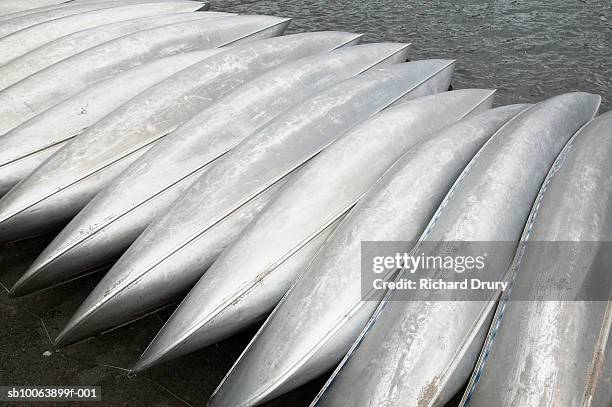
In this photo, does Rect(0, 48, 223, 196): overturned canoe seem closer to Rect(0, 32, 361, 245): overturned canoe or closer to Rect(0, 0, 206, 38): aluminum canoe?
Rect(0, 32, 361, 245): overturned canoe

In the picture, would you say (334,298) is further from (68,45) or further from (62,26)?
(62,26)

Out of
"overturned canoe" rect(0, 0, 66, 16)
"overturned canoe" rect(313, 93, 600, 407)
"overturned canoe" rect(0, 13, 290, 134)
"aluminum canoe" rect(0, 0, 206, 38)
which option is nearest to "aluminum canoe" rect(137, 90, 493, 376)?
"overturned canoe" rect(313, 93, 600, 407)

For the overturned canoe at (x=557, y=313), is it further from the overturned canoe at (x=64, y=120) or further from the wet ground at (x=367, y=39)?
the overturned canoe at (x=64, y=120)

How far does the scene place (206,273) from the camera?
1.88m

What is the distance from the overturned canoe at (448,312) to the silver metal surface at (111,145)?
1.23 m

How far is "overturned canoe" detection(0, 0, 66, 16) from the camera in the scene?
12.9 feet

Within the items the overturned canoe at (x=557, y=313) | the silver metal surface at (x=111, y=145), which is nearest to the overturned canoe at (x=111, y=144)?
the silver metal surface at (x=111, y=145)

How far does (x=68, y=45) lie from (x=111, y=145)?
1.04 m

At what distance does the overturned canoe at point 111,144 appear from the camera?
2.26m

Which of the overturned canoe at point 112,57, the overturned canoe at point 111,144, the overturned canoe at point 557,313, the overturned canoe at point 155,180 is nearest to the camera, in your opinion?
the overturned canoe at point 557,313

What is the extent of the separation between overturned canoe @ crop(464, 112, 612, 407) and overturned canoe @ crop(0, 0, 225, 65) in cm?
257

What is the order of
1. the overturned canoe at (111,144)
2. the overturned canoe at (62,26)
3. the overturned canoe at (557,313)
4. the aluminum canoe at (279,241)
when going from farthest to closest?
the overturned canoe at (62,26) → the overturned canoe at (111,144) → the aluminum canoe at (279,241) → the overturned canoe at (557,313)

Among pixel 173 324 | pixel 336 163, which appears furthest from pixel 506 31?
pixel 173 324

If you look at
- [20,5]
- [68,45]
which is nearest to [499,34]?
[68,45]
